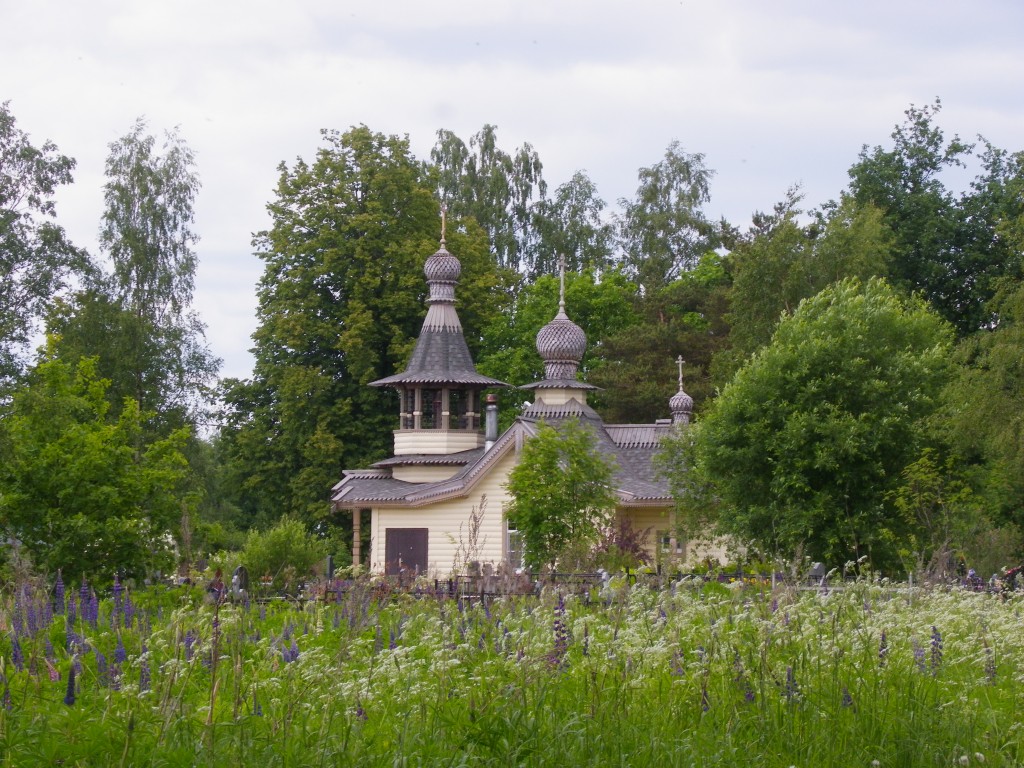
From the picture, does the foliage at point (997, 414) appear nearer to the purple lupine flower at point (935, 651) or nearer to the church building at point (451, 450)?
the church building at point (451, 450)

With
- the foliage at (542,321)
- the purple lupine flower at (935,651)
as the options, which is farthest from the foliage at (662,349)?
the purple lupine flower at (935,651)

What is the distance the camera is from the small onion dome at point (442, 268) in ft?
148

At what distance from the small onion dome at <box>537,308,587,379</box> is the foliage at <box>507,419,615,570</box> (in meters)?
15.1

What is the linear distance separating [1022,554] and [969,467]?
10.4 feet

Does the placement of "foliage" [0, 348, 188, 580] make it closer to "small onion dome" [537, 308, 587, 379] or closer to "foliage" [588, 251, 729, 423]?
"small onion dome" [537, 308, 587, 379]

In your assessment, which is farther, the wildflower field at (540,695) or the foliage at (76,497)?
the foliage at (76,497)

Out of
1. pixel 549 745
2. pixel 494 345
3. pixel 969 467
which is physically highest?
pixel 494 345

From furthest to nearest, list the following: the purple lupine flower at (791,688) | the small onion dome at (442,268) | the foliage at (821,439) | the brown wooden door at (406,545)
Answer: the small onion dome at (442,268), the brown wooden door at (406,545), the foliage at (821,439), the purple lupine flower at (791,688)

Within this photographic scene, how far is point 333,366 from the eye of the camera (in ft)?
161

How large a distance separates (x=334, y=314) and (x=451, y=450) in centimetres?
744

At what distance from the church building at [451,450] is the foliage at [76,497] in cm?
1960

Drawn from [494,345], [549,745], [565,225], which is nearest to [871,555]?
[549,745]

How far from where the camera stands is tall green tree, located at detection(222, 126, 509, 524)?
47375 mm

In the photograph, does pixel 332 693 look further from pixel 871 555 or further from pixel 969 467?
pixel 969 467
